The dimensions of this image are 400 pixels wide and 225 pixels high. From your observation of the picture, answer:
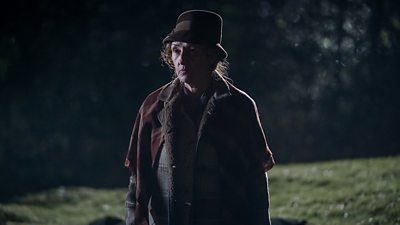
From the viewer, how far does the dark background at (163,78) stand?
16.5m

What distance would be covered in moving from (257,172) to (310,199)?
7244mm

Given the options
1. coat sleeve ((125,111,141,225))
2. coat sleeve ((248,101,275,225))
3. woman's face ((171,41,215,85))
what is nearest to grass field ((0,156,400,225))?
coat sleeve ((248,101,275,225))

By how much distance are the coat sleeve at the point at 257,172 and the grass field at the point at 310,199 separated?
5255 millimetres

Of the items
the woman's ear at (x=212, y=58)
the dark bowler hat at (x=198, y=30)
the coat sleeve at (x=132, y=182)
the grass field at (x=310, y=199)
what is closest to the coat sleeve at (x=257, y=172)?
the woman's ear at (x=212, y=58)

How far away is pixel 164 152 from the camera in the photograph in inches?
178

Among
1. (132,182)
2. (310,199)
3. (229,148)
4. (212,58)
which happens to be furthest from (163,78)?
(229,148)

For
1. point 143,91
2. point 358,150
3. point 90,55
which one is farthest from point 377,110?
point 90,55

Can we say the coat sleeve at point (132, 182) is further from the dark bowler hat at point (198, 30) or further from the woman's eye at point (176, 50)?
the dark bowler hat at point (198, 30)

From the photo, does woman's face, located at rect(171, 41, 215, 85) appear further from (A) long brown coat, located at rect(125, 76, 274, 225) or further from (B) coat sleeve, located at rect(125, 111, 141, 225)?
(B) coat sleeve, located at rect(125, 111, 141, 225)

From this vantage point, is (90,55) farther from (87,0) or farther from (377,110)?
(377,110)

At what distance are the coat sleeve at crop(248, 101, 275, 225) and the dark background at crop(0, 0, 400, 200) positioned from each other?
1138cm

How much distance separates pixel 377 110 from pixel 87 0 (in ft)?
21.9

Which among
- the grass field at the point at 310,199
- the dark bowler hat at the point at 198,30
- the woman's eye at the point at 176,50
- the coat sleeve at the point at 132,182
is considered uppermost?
the dark bowler hat at the point at 198,30

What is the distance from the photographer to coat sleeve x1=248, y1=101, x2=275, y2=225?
4469 millimetres
